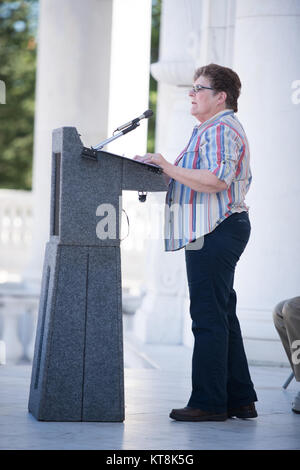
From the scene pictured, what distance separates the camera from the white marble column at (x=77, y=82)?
49.7ft

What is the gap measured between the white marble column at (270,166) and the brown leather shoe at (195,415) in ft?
10.9

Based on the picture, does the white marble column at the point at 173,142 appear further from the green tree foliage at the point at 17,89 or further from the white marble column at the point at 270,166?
the green tree foliage at the point at 17,89

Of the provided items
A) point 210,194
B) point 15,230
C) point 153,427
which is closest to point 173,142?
point 210,194

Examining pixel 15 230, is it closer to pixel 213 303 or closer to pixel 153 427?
pixel 213 303

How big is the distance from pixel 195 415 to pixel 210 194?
1.27m

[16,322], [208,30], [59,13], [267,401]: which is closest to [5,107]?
[59,13]

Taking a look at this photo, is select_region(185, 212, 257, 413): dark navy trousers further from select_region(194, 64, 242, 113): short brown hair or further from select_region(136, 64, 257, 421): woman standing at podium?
select_region(194, 64, 242, 113): short brown hair

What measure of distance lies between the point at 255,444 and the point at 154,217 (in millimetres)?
6902

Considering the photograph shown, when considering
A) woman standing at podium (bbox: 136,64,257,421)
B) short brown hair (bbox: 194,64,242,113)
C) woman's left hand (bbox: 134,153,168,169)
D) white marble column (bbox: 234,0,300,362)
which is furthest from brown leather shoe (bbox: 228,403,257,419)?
white marble column (bbox: 234,0,300,362)

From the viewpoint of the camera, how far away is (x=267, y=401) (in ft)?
23.2

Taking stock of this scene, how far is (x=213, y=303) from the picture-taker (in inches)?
230

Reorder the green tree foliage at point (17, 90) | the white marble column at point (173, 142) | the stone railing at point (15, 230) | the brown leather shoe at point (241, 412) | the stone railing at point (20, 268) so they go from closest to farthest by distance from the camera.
→ the brown leather shoe at point (241, 412), the white marble column at point (173, 142), the stone railing at point (20, 268), the stone railing at point (15, 230), the green tree foliage at point (17, 90)

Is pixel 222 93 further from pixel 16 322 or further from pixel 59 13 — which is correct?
pixel 59 13

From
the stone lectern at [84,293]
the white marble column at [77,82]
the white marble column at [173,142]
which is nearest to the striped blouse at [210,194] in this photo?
the stone lectern at [84,293]
